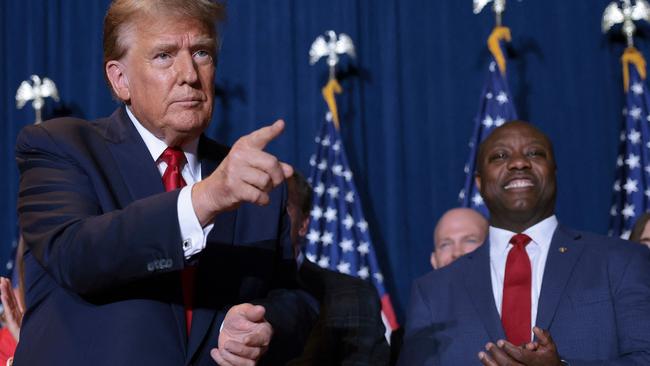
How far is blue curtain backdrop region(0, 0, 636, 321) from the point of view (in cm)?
502

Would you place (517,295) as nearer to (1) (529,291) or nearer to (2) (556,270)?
(1) (529,291)

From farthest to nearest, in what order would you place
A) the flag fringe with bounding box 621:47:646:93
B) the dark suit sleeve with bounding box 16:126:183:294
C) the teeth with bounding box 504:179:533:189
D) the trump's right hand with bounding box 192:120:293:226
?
the flag fringe with bounding box 621:47:646:93
the teeth with bounding box 504:179:533:189
the dark suit sleeve with bounding box 16:126:183:294
the trump's right hand with bounding box 192:120:293:226

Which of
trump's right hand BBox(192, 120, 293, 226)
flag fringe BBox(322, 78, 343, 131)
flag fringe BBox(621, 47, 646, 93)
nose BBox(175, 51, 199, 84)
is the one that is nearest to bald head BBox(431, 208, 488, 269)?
flag fringe BBox(322, 78, 343, 131)

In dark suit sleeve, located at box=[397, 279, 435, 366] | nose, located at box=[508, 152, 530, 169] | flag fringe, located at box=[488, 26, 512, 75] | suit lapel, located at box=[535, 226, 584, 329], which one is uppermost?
flag fringe, located at box=[488, 26, 512, 75]

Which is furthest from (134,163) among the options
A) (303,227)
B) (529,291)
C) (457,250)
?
(457,250)

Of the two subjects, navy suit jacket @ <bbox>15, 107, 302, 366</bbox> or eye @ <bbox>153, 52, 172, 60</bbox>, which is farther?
eye @ <bbox>153, 52, 172, 60</bbox>

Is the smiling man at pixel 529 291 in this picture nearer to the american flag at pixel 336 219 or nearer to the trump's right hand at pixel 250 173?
the trump's right hand at pixel 250 173

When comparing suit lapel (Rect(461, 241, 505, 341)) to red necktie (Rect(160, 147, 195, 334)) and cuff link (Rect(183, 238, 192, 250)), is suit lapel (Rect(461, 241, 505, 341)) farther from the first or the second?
cuff link (Rect(183, 238, 192, 250))

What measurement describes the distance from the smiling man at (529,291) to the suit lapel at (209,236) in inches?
42.4

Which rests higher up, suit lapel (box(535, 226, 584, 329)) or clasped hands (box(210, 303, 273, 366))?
clasped hands (box(210, 303, 273, 366))

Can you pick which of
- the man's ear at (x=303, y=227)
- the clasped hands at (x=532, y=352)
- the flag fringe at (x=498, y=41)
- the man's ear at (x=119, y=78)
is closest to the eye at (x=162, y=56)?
the man's ear at (x=119, y=78)

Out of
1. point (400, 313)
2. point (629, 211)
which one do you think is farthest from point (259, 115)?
point (629, 211)

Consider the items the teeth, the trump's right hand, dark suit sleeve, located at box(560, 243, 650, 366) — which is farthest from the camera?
the teeth

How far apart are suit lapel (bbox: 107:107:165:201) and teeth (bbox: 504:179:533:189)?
1.85 m
